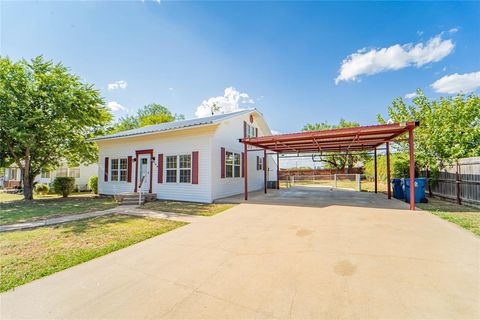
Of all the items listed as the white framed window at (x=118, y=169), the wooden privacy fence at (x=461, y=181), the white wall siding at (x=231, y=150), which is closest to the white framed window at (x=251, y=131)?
the white wall siding at (x=231, y=150)

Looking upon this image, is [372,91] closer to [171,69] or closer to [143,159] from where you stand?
[171,69]

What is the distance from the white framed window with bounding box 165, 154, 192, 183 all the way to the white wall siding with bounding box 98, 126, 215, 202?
0.61 feet

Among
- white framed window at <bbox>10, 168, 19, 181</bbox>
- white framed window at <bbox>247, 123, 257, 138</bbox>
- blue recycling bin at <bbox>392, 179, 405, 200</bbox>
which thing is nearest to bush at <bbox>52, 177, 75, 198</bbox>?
white framed window at <bbox>247, 123, 257, 138</bbox>

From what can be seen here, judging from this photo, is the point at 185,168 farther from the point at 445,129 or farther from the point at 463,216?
the point at 445,129

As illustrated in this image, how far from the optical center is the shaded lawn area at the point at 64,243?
3100mm

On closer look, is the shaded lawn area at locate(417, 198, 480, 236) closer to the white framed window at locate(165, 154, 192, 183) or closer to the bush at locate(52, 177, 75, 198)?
the white framed window at locate(165, 154, 192, 183)

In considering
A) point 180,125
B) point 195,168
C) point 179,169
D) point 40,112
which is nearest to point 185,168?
point 179,169

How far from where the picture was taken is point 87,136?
13.3m

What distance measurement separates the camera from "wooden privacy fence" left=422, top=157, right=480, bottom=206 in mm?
7336

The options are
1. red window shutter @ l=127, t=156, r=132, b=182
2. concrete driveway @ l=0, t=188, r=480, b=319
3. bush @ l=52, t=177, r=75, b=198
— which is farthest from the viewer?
bush @ l=52, t=177, r=75, b=198

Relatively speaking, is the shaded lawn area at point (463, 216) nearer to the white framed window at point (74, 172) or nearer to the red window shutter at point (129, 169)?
the red window shutter at point (129, 169)

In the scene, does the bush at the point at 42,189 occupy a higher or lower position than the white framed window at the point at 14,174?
lower

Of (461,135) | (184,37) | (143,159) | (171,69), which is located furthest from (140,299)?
(461,135)

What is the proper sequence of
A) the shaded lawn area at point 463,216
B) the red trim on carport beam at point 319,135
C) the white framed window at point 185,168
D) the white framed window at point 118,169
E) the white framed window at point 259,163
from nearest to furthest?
the shaded lawn area at point 463,216, the red trim on carport beam at point 319,135, the white framed window at point 185,168, the white framed window at point 118,169, the white framed window at point 259,163
